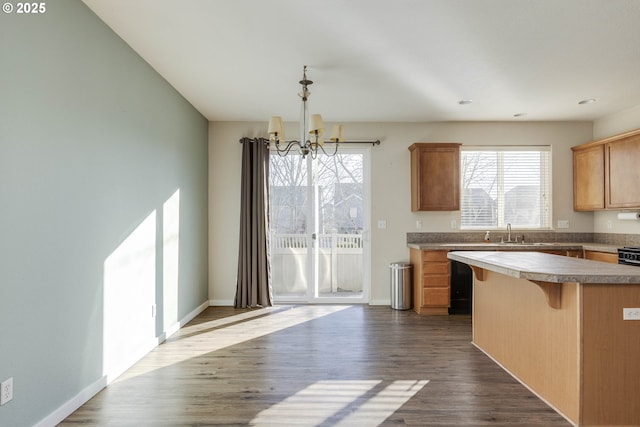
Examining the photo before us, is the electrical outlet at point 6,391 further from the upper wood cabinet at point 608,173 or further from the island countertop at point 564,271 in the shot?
the upper wood cabinet at point 608,173

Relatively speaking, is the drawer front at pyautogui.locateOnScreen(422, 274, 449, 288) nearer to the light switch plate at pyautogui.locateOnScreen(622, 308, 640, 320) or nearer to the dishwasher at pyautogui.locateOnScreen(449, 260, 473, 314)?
the dishwasher at pyautogui.locateOnScreen(449, 260, 473, 314)

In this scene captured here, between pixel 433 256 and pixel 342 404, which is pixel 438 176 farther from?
pixel 342 404

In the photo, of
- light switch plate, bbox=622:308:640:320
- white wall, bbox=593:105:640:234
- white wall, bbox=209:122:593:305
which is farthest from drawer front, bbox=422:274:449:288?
light switch plate, bbox=622:308:640:320

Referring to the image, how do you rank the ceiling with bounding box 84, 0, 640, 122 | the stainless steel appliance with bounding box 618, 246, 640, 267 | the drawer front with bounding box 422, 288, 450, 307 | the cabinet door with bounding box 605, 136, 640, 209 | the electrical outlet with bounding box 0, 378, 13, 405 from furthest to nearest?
the drawer front with bounding box 422, 288, 450, 307 → the cabinet door with bounding box 605, 136, 640, 209 → the stainless steel appliance with bounding box 618, 246, 640, 267 → the ceiling with bounding box 84, 0, 640, 122 → the electrical outlet with bounding box 0, 378, 13, 405

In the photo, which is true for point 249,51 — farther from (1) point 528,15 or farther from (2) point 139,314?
(2) point 139,314

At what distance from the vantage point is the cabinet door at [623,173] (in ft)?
13.7

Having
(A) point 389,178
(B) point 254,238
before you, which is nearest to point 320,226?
(B) point 254,238

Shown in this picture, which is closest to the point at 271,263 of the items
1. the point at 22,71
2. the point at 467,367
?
the point at 467,367

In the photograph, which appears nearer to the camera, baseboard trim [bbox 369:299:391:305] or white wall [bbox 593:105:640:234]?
white wall [bbox 593:105:640:234]

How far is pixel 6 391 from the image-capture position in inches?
71.3

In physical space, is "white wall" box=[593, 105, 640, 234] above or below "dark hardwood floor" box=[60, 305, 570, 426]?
above

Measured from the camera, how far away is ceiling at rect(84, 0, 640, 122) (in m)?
2.46

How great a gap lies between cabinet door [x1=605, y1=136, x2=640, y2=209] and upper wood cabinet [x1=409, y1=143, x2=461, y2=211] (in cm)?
182

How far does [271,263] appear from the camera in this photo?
5.28 metres
